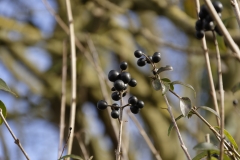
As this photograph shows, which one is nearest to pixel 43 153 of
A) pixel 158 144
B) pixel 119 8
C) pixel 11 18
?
pixel 158 144

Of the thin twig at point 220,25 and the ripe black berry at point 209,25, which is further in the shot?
the ripe black berry at point 209,25

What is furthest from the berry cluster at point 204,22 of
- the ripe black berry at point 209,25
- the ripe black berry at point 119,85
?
the ripe black berry at point 119,85

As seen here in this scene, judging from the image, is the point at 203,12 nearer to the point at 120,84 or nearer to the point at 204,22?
the point at 204,22

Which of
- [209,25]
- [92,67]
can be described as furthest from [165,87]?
[92,67]

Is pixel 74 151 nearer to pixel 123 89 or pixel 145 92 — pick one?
pixel 145 92

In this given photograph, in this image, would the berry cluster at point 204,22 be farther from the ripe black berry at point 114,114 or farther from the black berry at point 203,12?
the ripe black berry at point 114,114

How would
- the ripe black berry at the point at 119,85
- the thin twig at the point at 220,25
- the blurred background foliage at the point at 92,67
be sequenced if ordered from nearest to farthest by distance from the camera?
the thin twig at the point at 220,25, the ripe black berry at the point at 119,85, the blurred background foliage at the point at 92,67

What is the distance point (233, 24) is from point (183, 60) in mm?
1676

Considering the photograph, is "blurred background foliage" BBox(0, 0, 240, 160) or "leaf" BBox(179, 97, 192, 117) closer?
"leaf" BBox(179, 97, 192, 117)

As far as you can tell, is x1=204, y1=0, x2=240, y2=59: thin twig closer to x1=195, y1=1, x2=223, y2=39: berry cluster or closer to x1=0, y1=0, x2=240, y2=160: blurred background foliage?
x1=195, y1=1, x2=223, y2=39: berry cluster

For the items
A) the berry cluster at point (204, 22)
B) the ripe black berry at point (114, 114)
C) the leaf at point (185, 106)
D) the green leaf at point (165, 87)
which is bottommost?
the leaf at point (185, 106)

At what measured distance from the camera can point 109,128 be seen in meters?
3.68

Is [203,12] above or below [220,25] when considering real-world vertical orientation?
above

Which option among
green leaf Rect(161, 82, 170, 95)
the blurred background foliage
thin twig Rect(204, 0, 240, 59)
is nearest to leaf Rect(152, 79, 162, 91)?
green leaf Rect(161, 82, 170, 95)
